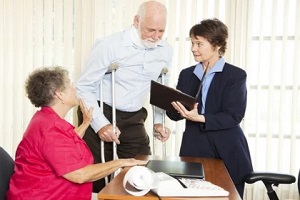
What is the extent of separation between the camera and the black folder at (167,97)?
183 centimetres

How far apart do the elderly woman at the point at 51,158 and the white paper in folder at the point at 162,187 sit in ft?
0.94

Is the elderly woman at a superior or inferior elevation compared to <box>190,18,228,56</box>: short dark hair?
inferior

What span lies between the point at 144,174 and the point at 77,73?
6.90 feet

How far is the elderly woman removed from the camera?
1.56 m

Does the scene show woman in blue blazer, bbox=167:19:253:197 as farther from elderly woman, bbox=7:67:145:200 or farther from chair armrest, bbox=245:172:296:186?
elderly woman, bbox=7:67:145:200

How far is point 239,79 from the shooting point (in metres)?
2.01

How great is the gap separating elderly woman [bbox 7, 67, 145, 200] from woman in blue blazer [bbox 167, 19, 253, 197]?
45 cm

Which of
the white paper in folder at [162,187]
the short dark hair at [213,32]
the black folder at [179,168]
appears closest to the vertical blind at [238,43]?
the short dark hair at [213,32]

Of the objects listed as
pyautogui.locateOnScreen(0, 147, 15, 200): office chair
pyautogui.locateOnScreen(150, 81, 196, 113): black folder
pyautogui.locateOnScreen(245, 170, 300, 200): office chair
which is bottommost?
pyautogui.locateOnScreen(245, 170, 300, 200): office chair

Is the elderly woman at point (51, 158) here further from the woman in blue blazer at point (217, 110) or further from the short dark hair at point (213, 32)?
the short dark hair at point (213, 32)

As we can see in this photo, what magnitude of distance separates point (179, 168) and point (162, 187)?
37cm

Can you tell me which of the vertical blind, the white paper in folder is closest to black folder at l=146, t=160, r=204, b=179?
the white paper in folder

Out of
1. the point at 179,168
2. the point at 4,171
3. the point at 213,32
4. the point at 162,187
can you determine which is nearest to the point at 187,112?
the point at 179,168

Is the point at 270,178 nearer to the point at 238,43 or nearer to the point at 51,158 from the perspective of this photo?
the point at 51,158
